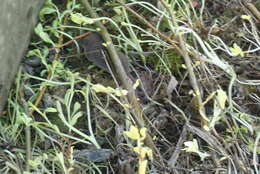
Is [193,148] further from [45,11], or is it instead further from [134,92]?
[45,11]

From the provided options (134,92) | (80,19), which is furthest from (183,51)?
(80,19)

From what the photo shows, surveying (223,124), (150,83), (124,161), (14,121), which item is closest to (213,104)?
(223,124)

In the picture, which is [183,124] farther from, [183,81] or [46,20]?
[46,20]

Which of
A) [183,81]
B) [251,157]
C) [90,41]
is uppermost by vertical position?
[90,41]

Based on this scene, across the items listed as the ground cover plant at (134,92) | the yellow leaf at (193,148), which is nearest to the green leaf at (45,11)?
the ground cover plant at (134,92)

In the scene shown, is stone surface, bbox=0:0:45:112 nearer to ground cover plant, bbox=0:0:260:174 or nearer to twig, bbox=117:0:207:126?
ground cover plant, bbox=0:0:260:174

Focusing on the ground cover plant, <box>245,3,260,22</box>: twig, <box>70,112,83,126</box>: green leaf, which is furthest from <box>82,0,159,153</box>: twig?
<box>245,3,260,22</box>: twig

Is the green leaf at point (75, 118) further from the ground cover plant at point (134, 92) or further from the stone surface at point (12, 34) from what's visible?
the stone surface at point (12, 34)
